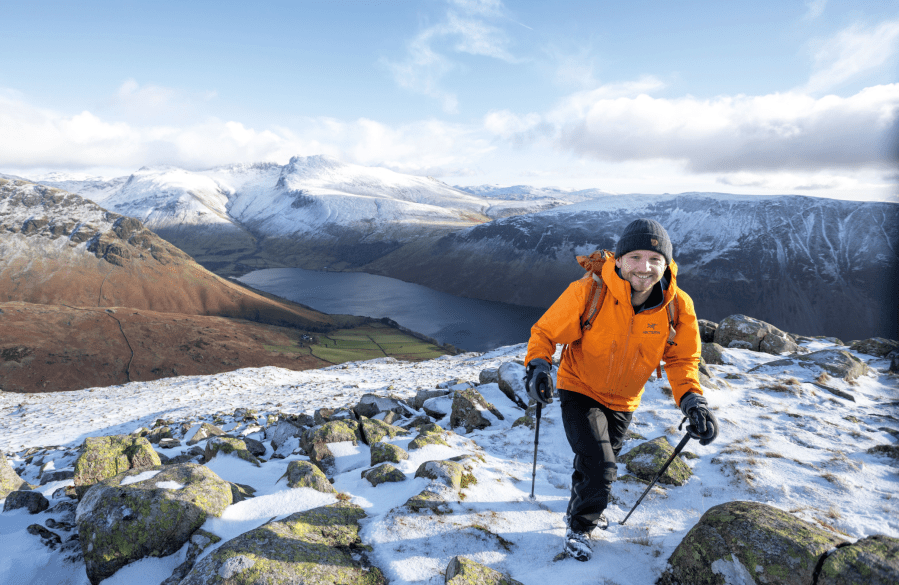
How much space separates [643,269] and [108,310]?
351 feet

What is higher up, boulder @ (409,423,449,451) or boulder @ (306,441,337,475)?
boulder @ (409,423,449,451)

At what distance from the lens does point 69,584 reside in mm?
4363

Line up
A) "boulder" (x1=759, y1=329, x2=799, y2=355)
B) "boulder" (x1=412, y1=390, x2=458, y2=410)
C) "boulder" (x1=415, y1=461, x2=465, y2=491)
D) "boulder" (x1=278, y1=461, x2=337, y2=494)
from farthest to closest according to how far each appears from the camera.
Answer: "boulder" (x1=759, y1=329, x2=799, y2=355)
"boulder" (x1=412, y1=390, x2=458, y2=410)
"boulder" (x1=415, y1=461, x2=465, y2=491)
"boulder" (x1=278, y1=461, x2=337, y2=494)

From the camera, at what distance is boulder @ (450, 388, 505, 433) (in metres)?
10.2

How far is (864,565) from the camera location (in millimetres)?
3234

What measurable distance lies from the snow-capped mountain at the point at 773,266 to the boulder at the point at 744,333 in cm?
10612

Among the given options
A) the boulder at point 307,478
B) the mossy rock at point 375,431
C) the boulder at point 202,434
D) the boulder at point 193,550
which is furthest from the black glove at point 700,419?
the boulder at point 202,434

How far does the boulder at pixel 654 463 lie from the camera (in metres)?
6.59

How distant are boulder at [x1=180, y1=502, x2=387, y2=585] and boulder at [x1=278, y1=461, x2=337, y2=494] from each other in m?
1.01

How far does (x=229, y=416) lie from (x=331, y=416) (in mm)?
6610

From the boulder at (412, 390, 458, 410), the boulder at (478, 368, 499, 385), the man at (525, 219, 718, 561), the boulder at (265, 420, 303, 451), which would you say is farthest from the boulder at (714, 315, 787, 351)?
the boulder at (265, 420, 303, 451)

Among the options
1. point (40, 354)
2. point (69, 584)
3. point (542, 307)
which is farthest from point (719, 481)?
point (542, 307)

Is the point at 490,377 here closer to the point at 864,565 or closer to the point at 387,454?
the point at 387,454

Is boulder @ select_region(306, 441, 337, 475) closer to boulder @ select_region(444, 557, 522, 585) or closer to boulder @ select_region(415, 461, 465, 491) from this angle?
boulder @ select_region(415, 461, 465, 491)
